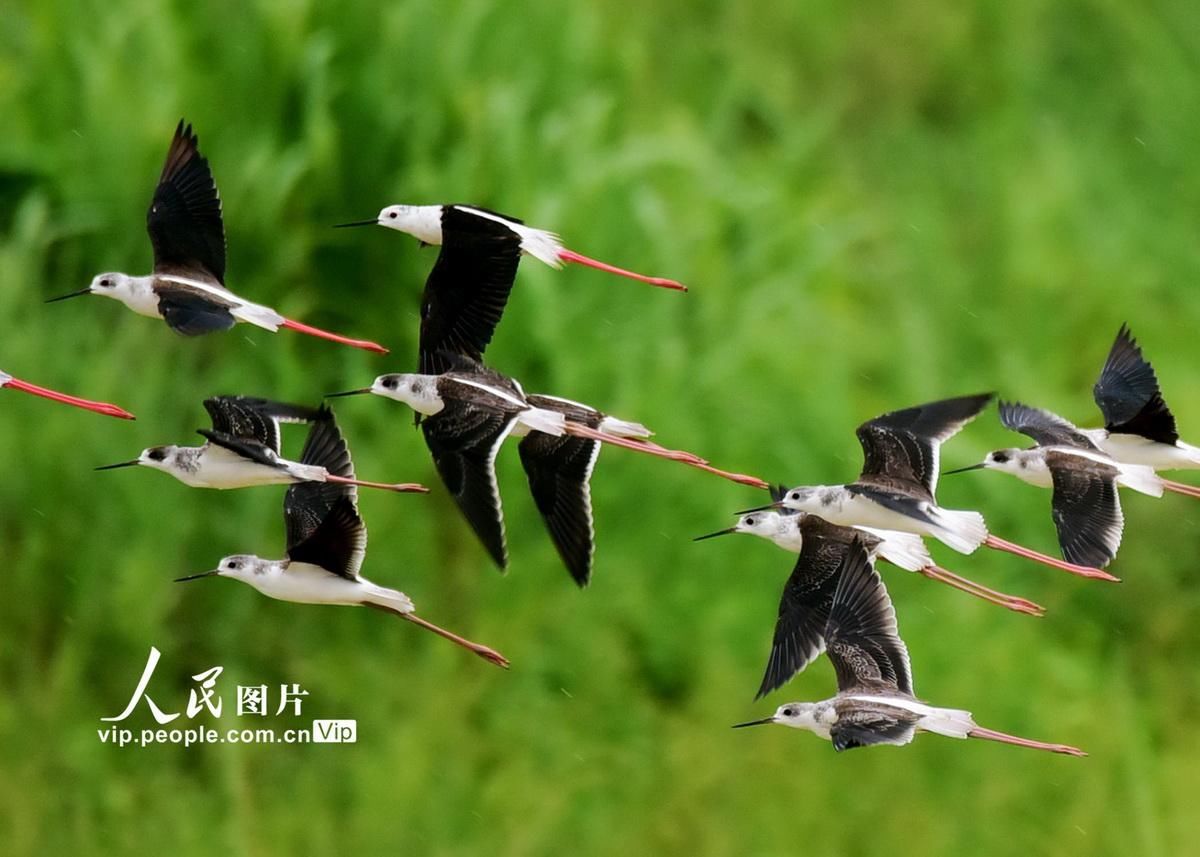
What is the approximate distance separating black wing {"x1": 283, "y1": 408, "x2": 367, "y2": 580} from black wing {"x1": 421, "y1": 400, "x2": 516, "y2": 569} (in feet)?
0.35

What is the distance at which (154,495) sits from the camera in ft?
14.1

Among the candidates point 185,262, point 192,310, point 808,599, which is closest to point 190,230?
point 185,262

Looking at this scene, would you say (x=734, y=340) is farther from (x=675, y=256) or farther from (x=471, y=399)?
(x=471, y=399)

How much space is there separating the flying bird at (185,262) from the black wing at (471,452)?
0.41 ft

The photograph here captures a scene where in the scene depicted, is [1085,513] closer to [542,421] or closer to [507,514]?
[542,421]

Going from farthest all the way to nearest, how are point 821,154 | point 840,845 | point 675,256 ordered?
point 821,154, point 675,256, point 840,845

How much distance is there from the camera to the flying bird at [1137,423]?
7.63ft

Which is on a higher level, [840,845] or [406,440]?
[406,440]

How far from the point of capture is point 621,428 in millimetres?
2516

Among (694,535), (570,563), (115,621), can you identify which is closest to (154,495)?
(115,621)

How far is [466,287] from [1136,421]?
740 mm

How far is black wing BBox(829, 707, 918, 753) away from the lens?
205 centimetres

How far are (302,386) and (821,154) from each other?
5.69 ft

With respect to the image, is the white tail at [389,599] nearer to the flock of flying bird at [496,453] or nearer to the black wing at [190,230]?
the flock of flying bird at [496,453]
